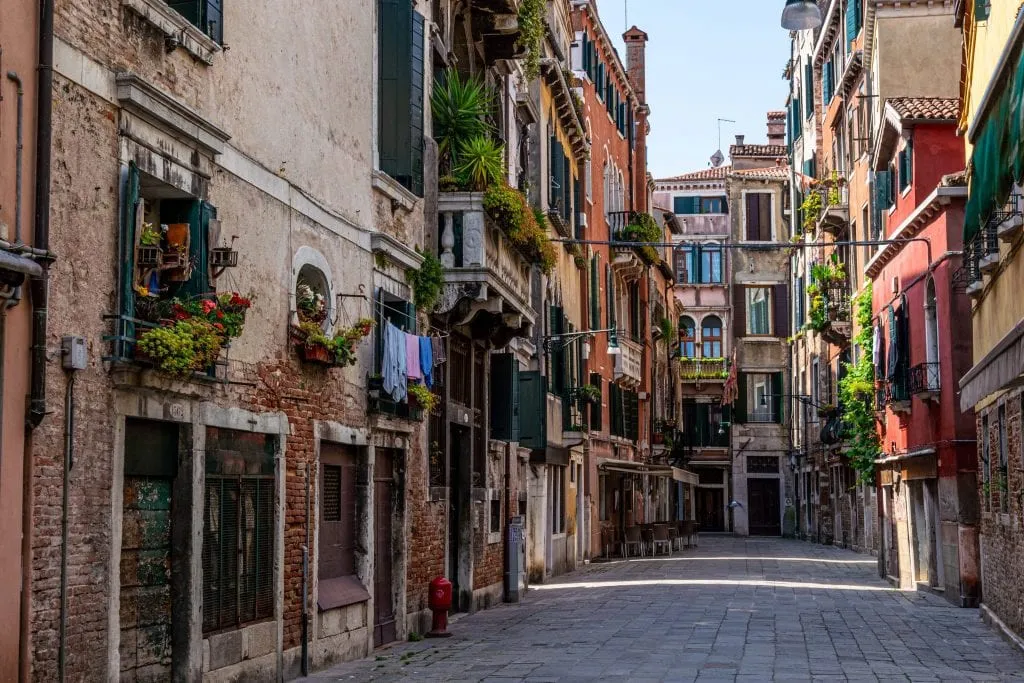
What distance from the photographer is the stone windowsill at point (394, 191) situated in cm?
1584

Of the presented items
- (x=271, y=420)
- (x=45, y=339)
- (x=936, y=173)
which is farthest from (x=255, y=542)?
(x=936, y=173)

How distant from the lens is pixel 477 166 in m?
18.2

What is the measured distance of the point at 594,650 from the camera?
15.3m

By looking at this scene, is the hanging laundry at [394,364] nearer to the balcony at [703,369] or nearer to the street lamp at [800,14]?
the street lamp at [800,14]

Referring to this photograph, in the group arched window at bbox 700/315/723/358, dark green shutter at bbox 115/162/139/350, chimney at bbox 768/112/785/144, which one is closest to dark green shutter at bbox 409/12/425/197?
dark green shutter at bbox 115/162/139/350

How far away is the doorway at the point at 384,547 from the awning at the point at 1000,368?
A: 632 cm

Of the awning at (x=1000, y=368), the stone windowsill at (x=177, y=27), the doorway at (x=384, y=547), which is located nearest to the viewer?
the stone windowsill at (x=177, y=27)

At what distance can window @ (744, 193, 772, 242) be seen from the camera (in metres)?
60.2

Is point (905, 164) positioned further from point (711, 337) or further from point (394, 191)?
point (711, 337)

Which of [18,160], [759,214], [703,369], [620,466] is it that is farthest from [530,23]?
[703,369]

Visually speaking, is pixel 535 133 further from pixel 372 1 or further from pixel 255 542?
pixel 255 542

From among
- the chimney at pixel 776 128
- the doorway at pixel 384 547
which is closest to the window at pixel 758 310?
the chimney at pixel 776 128

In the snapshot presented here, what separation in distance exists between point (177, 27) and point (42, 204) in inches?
92.4

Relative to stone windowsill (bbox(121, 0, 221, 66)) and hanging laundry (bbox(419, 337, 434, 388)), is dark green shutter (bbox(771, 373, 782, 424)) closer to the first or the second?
hanging laundry (bbox(419, 337, 434, 388))
